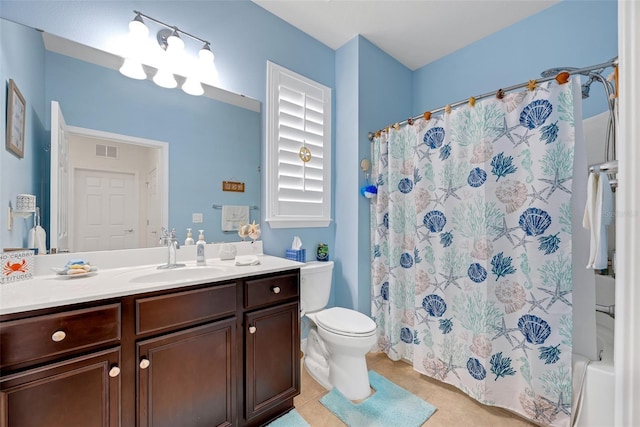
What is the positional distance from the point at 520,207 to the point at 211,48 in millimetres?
2134

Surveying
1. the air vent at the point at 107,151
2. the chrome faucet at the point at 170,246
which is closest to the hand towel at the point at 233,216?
the chrome faucet at the point at 170,246

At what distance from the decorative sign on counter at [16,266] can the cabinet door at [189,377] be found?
60 cm

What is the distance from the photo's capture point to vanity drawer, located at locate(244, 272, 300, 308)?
52.8 inches

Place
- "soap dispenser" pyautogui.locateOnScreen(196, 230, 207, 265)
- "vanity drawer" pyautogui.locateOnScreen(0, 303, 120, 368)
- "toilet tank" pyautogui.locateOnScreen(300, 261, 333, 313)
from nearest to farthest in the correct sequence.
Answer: "vanity drawer" pyautogui.locateOnScreen(0, 303, 120, 368) < "soap dispenser" pyautogui.locateOnScreen(196, 230, 207, 265) < "toilet tank" pyautogui.locateOnScreen(300, 261, 333, 313)

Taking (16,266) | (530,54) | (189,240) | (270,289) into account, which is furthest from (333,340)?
(530,54)

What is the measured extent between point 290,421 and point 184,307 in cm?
92

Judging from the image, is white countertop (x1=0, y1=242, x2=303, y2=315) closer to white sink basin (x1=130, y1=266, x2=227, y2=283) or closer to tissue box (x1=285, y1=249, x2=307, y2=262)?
white sink basin (x1=130, y1=266, x2=227, y2=283)

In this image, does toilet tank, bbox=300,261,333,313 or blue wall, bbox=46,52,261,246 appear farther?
toilet tank, bbox=300,261,333,313

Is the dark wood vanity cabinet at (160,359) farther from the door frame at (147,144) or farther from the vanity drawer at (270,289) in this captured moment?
the door frame at (147,144)

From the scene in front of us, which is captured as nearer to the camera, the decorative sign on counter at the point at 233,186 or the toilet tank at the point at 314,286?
the decorative sign on counter at the point at 233,186

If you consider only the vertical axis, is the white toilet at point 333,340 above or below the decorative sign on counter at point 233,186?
below

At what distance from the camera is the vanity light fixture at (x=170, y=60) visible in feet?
4.65

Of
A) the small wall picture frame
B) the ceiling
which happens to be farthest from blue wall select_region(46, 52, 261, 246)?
the ceiling

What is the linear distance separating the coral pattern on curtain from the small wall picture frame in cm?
210
